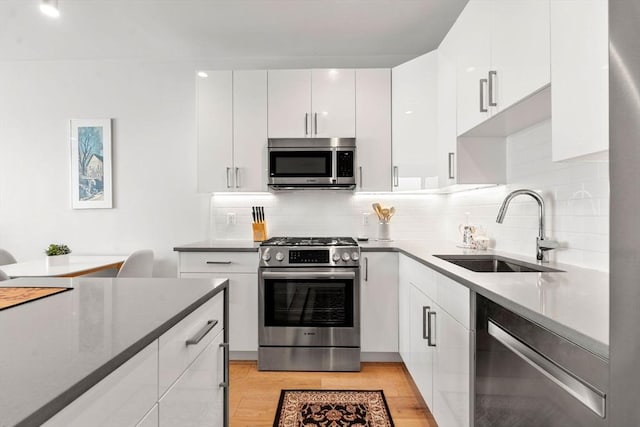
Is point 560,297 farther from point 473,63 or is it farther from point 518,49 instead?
point 473,63

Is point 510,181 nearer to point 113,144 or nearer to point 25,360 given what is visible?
point 25,360

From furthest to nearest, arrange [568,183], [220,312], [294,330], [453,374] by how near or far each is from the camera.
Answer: [294,330], [568,183], [453,374], [220,312]

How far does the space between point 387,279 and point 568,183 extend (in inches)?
57.6

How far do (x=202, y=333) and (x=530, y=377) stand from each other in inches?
38.2

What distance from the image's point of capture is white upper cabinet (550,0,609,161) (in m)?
1.04

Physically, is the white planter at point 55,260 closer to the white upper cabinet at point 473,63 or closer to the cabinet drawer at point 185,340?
the cabinet drawer at point 185,340

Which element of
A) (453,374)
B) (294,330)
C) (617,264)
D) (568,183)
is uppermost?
(568,183)

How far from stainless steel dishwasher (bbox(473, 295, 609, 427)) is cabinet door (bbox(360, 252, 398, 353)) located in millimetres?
1490

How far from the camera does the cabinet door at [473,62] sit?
1.87 m

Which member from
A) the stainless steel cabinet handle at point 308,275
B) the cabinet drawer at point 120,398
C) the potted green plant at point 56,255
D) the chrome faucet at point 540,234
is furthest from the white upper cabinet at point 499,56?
the potted green plant at point 56,255

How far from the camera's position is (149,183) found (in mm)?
3584

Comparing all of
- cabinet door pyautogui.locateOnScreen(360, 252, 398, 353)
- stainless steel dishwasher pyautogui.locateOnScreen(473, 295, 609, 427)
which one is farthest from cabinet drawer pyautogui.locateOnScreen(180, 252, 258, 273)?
stainless steel dishwasher pyautogui.locateOnScreen(473, 295, 609, 427)

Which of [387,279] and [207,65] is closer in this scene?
[387,279]

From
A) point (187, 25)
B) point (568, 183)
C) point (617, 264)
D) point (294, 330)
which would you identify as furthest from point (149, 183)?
point (617, 264)
